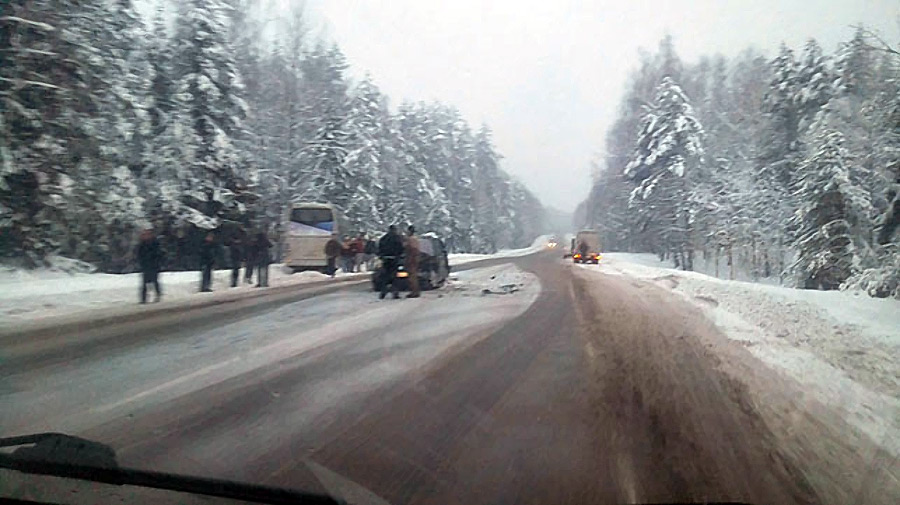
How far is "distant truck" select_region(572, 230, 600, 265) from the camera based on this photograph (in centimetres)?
4722

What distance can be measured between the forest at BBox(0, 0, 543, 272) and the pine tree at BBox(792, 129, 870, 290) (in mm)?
4385

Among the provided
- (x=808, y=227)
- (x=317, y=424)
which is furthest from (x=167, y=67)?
(x=808, y=227)

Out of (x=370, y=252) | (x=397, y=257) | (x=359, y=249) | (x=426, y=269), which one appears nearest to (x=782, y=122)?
(x=397, y=257)

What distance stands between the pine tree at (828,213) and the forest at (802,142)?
16mm

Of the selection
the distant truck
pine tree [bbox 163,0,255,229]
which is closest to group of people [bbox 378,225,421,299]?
pine tree [bbox 163,0,255,229]

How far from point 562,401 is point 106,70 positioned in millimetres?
6537

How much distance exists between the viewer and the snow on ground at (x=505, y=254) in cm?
2084

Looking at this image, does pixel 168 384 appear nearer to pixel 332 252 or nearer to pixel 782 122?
pixel 782 122

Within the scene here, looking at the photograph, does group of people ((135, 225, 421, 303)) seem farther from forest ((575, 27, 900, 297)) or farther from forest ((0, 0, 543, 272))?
forest ((575, 27, 900, 297))

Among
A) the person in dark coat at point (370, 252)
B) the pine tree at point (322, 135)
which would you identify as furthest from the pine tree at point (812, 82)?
the person in dark coat at point (370, 252)

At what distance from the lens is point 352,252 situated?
56.6ft

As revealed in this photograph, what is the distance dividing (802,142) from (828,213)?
0.90m

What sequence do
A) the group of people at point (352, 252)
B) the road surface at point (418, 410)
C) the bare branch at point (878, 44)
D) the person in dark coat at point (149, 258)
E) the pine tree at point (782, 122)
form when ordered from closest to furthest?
the road surface at point (418, 410)
the bare branch at point (878, 44)
the pine tree at point (782, 122)
the person in dark coat at point (149, 258)
the group of people at point (352, 252)

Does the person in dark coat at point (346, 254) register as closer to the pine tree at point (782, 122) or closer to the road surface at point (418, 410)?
the road surface at point (418, 410)
